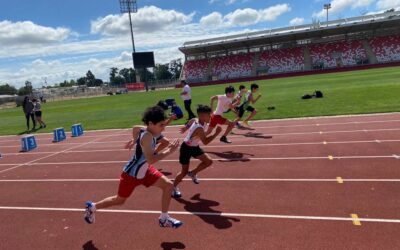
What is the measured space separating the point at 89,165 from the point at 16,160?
3.61m

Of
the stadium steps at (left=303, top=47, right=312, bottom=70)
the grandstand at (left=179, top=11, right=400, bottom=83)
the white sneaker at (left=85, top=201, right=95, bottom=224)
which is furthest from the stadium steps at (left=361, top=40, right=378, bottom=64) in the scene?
the white sneaker at (left=85, top=201, right=95, bottom=224)

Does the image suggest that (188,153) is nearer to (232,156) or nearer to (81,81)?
(232,156)

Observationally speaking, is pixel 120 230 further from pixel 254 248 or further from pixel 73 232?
pixel 254 248

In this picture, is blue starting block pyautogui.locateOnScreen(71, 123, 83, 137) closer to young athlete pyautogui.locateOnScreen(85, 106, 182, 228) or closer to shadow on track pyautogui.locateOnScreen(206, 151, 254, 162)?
shadow on track pyautogui.locateOnScreen(206, 151, 254, 162)

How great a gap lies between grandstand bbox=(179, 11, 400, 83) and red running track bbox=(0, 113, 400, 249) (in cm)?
5441

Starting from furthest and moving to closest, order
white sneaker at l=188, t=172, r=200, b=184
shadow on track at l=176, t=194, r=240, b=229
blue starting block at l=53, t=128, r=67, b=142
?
blue starting block at l=53, t=128, r=67, b=142, white sneaker at l=188, t=172, r=200, b=184, shadow on track at l=176, t=194, r=240, b=229

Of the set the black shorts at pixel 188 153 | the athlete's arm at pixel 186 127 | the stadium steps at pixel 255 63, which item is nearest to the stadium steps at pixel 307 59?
the stadium steps at pixel 255 63

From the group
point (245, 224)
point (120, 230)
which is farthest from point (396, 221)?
point (120, 230)

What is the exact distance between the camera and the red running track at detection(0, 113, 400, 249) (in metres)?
4.98

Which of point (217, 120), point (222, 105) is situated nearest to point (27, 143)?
point (217, 120)

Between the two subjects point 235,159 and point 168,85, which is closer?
point 235,159

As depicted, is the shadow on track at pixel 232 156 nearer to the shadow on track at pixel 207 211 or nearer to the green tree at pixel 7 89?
the shadow on track at pixel 207 211

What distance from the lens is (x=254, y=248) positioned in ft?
15.1

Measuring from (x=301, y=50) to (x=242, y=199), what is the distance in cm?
6592
